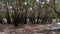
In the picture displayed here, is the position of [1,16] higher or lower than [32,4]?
lower

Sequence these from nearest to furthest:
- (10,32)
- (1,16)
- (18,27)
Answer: (10,32)
(18,27)
(1,16)

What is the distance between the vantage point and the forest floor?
139 inches

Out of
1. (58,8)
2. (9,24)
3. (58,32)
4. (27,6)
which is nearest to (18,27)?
(9,24)

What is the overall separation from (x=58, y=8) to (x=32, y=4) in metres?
0.67

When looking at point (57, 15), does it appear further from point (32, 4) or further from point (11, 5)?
point (11, 5)

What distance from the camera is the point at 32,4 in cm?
407

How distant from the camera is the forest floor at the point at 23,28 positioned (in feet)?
11.6

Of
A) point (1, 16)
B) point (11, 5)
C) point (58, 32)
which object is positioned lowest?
point (58, 32)

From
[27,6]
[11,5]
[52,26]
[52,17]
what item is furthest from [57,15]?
[11,5]

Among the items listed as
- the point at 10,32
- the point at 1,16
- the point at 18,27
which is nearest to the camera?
the point at 10,32

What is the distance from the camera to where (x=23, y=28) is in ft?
12.2

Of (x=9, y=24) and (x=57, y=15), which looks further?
(x=57, y=15)

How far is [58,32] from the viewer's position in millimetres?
3590

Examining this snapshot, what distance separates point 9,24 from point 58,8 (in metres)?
1.25
